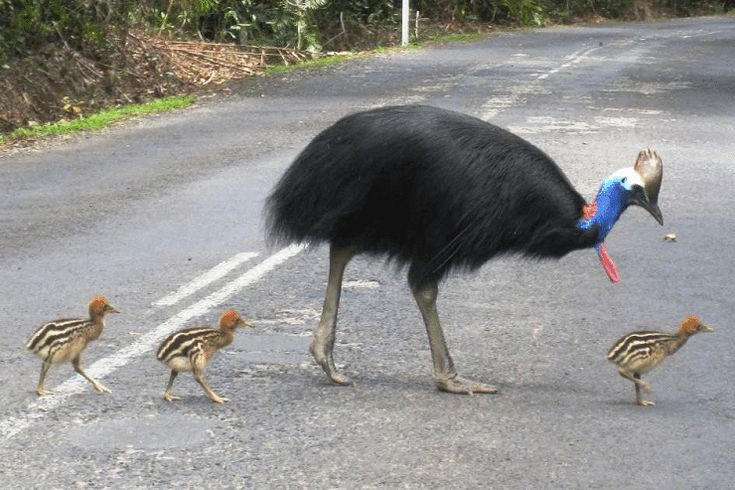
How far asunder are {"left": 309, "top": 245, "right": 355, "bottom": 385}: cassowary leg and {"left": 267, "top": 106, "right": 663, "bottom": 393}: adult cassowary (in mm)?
196

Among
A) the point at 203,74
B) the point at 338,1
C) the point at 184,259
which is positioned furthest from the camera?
the point at 338,1

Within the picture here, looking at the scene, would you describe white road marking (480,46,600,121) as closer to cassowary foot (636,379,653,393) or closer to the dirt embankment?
the dirt embankment

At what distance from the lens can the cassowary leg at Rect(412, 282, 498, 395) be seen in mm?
6309

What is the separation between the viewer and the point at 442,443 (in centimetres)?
562

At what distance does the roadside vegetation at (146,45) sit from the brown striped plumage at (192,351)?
9162 mm

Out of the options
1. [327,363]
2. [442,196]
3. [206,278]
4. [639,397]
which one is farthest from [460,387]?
[206,278]

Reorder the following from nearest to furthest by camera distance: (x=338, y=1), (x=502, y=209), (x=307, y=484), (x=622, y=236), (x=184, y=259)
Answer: (x=307, y=484) < (x=502, y=209) < (x=184, y=259) < (x=622, y=236) < (x=338, y=1)

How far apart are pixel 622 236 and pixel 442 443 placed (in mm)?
4817

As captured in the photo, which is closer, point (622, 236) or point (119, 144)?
point (622, 236)

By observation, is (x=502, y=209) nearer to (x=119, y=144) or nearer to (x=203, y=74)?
(x=119, y=144)

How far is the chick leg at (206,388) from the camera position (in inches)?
236

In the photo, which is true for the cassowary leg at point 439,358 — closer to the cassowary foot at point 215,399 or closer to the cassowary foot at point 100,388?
the cassowary foot at point 215,399

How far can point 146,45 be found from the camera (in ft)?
65.0

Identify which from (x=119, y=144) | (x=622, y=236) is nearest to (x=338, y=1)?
(x=119, y=144)
